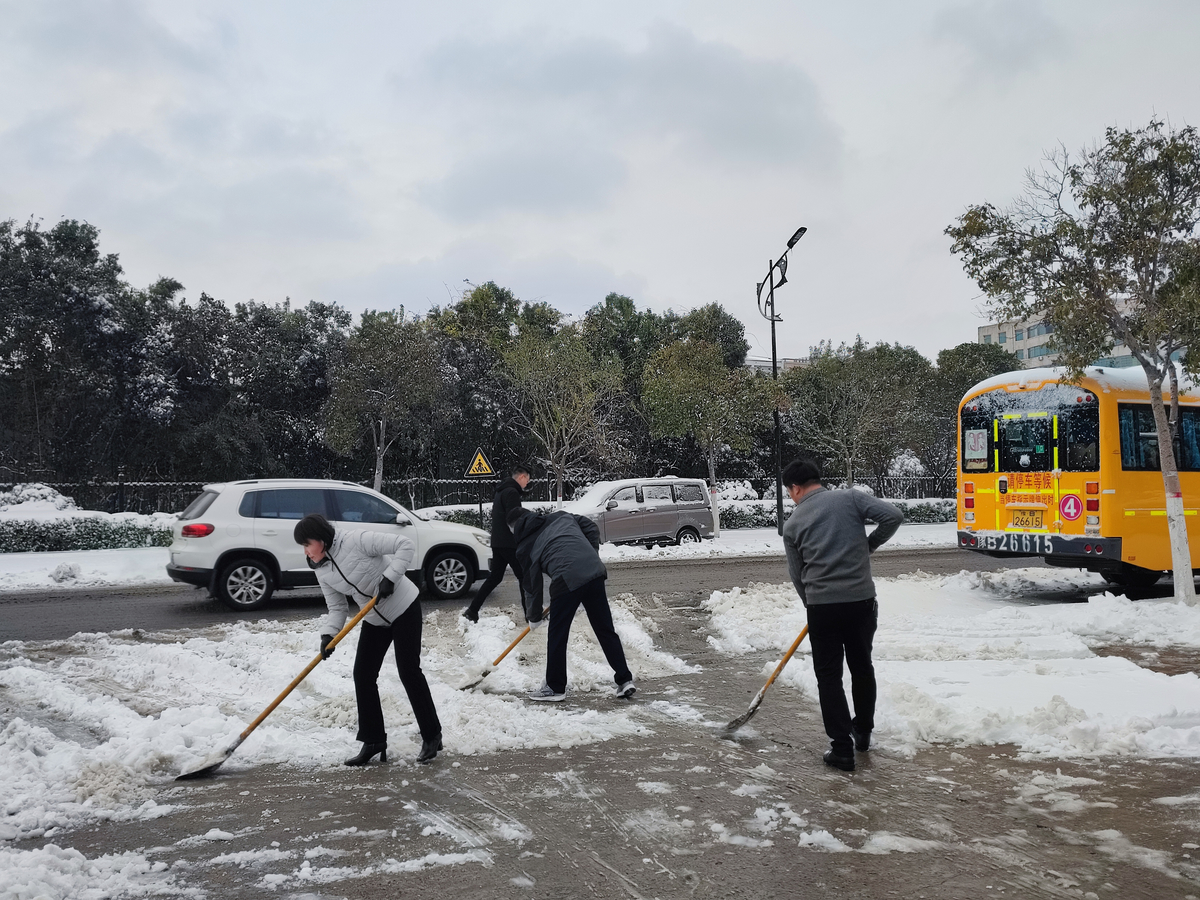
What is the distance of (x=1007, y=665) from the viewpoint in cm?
725

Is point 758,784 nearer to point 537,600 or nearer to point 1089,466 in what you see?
point 537,600

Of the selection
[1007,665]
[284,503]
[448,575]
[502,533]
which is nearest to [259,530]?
[284,503]

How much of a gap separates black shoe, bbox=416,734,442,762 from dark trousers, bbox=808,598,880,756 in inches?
89.1

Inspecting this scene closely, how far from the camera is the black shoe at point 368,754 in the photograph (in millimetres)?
5180

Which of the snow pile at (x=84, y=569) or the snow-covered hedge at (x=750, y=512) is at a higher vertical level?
the snow-covered hedge at (x=750, y=512)

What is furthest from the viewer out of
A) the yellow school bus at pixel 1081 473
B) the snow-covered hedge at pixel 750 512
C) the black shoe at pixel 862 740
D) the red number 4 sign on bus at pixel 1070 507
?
the snow-covered hedge at pixel 750 512

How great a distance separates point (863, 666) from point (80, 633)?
7689mm

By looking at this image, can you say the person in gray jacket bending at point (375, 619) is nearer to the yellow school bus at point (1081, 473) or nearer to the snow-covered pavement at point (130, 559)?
the yellow school bus at point (1081, 473)

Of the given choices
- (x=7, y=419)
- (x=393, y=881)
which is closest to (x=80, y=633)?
(x=393, y=881)

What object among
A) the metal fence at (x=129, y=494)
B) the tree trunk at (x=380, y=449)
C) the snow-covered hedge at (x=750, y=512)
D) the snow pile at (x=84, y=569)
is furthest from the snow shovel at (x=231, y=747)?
the tree trunk at (x=380, y=449)

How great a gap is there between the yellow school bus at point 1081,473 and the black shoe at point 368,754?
9.05m

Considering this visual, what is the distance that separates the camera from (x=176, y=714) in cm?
577

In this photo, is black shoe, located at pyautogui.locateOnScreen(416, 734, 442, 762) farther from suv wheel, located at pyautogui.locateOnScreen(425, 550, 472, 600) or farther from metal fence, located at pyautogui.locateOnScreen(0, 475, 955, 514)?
metal fence, located at pyautogui.locateOnScreen(0, 475, 955, 514)

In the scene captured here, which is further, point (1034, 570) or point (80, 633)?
point (1034, 570)
